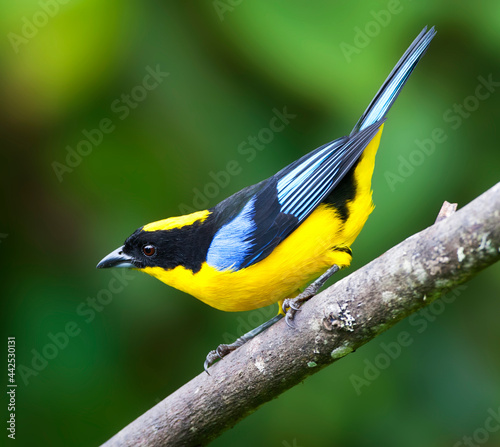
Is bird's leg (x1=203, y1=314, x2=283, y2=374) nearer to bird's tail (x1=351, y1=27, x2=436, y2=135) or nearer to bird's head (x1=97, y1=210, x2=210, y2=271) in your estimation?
bird's head (x1=97, y1=210, x2=210, y2=271)

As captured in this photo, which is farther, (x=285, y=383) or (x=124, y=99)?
(x=124, y=99)

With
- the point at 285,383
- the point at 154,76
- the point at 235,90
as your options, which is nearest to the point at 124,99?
the point at 154,76

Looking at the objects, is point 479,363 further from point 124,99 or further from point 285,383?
point 124,99

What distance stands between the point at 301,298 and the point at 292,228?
0.38 meters

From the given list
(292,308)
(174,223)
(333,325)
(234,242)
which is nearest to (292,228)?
(234,242)

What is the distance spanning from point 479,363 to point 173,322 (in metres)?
1.71

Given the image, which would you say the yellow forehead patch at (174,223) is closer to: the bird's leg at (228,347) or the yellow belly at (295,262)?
the yellow belly at (295,262)

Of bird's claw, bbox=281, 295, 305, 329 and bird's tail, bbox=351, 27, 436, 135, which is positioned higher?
bird's tail, bbox=351, 27, 436, 135

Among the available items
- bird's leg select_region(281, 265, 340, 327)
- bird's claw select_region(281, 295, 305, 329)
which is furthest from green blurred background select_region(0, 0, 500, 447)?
Answer: bird's claw select_region(281, 295, 305, 329)

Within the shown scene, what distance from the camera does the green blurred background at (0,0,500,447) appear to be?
3.29 metres

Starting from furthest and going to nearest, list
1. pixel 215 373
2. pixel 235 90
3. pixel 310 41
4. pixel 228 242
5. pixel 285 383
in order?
pixel 235 90
pixel 310 41
pixel 228 242
pixel 215 373
pixel 285 383

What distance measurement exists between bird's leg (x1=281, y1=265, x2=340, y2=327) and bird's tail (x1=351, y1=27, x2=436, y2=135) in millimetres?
777

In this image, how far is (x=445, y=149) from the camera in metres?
3.22

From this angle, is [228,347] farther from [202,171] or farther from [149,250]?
[202,171]
